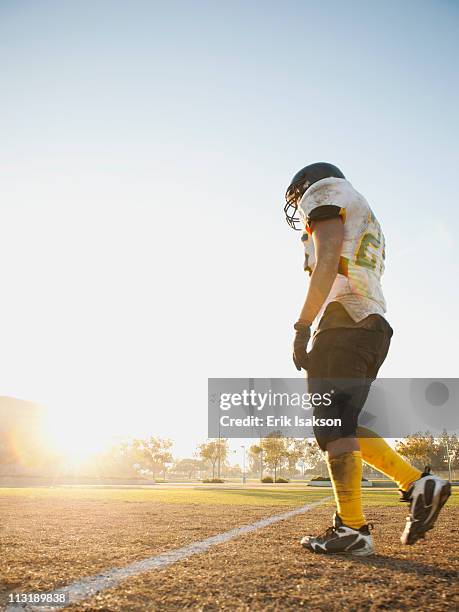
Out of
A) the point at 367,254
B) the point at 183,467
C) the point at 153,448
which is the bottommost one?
the point at 183,467

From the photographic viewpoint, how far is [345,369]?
2.65 meters

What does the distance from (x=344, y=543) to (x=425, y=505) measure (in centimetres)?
45

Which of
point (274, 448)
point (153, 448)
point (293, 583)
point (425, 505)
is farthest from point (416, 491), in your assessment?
point (153, 448)

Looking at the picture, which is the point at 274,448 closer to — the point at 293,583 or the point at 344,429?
the point at 344,429

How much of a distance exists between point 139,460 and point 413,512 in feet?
305

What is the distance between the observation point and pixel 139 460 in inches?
3504

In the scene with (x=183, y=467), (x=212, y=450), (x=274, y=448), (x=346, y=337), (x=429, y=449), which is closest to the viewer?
(x=346, y=337)

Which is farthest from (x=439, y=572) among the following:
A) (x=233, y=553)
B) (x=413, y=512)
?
(x=233, y=553)

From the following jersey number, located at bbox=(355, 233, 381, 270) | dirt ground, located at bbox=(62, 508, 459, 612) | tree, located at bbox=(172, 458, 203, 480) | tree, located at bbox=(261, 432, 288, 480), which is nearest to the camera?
dirt ground, located at bbox=(62, 508, 459, 612)

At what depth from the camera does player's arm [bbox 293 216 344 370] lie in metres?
2.78

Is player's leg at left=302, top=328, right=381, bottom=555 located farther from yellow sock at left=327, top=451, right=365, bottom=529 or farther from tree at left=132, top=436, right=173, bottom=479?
tree at left=132, top=436, right=173, bottom=479

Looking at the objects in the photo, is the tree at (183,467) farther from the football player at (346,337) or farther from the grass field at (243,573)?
the football player at (346,337)

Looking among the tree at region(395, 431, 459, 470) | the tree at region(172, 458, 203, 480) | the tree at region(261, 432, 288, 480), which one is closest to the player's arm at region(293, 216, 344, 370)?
the tree at region(395, 431, 459, 470)

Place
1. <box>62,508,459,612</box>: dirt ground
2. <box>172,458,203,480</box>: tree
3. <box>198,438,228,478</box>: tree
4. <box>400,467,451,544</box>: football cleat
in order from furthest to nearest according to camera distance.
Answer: <box>172,458,203,480</box>: tree → <box>198,438,228,478</box>: tree → <box>400,467,451,544</box>: football cleat → <box>62,508,459,612</box>: dirt ground
